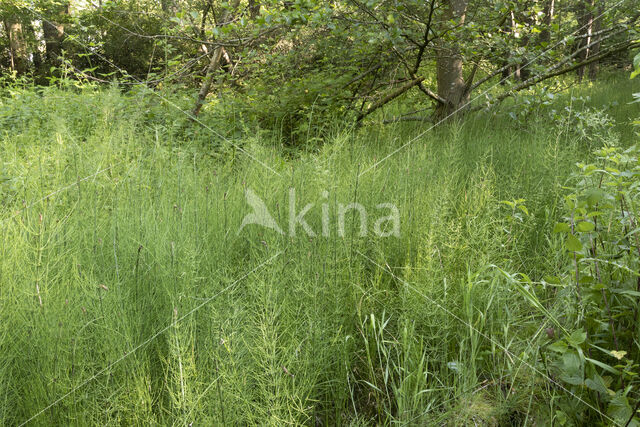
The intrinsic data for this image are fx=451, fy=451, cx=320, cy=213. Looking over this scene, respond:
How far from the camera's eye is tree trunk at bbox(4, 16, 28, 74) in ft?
43.7

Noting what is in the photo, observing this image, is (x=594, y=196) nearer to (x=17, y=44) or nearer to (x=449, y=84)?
(x=449, y=84)

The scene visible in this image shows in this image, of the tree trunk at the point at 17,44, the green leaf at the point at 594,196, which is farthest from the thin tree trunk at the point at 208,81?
the tree trunk at the point at 17,44

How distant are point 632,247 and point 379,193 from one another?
1.28m

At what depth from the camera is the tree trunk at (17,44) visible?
13312 mm

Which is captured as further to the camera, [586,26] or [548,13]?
[548,13]

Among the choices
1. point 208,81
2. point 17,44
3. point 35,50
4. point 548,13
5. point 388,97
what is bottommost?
point 388,97

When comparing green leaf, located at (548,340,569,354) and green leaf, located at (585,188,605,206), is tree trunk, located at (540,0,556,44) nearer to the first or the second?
green leaf, located at (585,188,605,206)

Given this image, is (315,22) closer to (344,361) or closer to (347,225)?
(347,225)

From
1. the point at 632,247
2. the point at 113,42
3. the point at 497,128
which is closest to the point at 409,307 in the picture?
the point at 632,247

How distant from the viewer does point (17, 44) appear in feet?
44.2

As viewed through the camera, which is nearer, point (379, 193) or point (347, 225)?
point (347, 225)

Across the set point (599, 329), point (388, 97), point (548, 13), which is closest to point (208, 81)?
point (388, 97)

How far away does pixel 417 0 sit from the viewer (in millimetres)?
3723

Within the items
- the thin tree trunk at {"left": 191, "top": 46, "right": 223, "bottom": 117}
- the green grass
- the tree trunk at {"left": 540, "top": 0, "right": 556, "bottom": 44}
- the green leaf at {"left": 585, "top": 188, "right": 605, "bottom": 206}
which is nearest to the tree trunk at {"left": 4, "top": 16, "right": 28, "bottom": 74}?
the thin tree trunk at {"left": 191, "top": 46, "right": 223, "bottom": 117}
